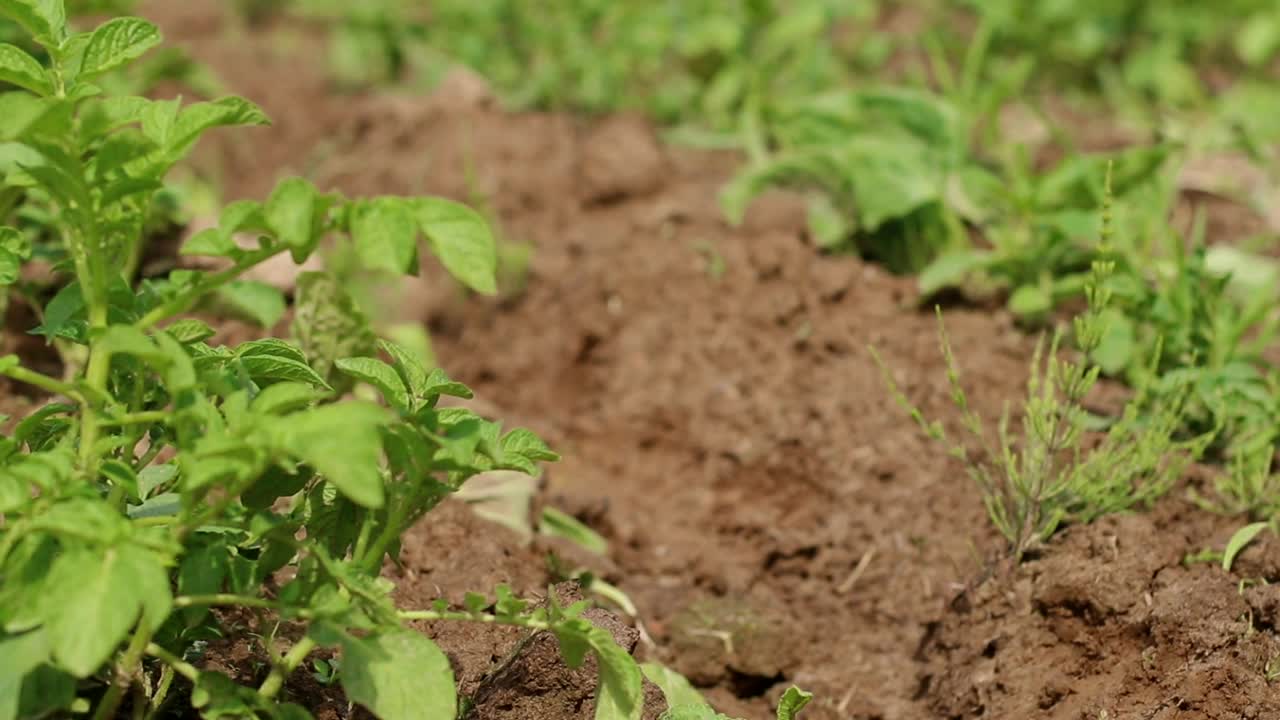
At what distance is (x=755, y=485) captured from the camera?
3422 millimetres

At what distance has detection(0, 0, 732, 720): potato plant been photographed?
71.6 inches

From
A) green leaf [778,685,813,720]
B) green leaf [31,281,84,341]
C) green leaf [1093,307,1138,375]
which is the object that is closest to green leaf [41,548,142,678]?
green leaf [31,281,84,341]

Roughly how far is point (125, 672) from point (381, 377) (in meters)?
0.52

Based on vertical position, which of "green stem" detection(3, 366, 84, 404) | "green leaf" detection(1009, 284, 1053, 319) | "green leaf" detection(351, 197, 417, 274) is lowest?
"green leaf" detection(1009, 284, 1053, 319)

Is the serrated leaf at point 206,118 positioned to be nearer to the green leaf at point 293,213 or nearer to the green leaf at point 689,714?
the green leaf at point 293,213

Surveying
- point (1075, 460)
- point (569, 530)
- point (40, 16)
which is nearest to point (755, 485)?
point (569, 530)

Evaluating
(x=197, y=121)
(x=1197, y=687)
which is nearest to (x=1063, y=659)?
(x=1197, y=687)

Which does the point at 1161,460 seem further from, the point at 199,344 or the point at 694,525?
the point at 199,344

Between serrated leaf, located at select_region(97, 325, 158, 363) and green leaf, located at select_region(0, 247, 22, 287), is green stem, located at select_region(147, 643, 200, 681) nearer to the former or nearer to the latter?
serrated leaf, located at select_region(97, 325, 158, 363)

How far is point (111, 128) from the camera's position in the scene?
80.4 inches

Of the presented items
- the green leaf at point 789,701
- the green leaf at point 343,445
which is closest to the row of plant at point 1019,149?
the green leaf at point 789,701

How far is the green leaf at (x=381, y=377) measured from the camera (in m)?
2.12

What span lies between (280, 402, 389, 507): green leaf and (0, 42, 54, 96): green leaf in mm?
623

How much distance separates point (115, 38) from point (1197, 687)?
196 centimetres
